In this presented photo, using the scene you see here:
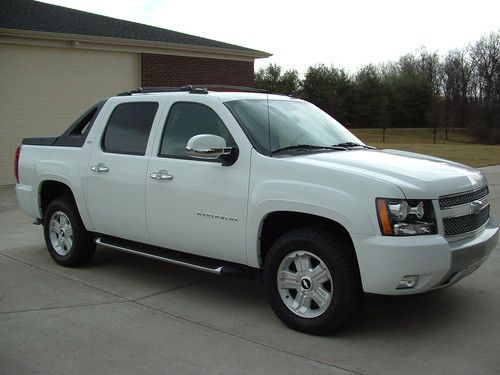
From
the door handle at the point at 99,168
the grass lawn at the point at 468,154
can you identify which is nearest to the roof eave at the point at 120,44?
the grass lawn at the point at 468,154

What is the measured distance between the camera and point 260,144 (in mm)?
4996

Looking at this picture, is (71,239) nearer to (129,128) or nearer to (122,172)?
(122,172)

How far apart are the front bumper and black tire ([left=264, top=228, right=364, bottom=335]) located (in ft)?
0.47

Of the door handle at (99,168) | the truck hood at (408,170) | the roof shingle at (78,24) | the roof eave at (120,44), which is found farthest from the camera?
the roof shingle at (78,24)

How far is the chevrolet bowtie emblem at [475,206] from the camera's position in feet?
15.3

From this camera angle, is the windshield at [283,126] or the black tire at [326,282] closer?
the black tire at [326,282]

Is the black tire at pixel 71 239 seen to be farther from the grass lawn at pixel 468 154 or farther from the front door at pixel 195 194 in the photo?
the grass lawn at pixel 468 154

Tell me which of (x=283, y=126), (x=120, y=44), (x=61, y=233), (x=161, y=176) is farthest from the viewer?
(x=120, y=44)

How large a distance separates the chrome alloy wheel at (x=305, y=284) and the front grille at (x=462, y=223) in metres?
0.93

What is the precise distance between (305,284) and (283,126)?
1.48m

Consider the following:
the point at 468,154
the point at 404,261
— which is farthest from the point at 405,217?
the point at 468,154

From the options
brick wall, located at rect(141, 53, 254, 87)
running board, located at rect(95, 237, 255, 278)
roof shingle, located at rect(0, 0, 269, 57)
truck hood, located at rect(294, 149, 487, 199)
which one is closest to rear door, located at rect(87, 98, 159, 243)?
running board, located at rect(95, 237, 255, 278)

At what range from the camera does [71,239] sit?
659cm

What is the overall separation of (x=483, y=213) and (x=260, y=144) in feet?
6.34
